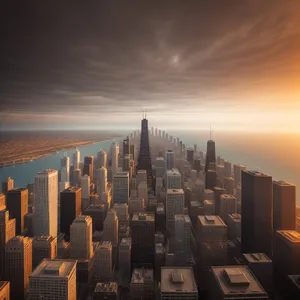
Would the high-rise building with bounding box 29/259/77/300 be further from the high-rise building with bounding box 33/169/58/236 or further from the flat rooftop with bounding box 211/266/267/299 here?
the high-rise building with bounding box 33/169/58/236

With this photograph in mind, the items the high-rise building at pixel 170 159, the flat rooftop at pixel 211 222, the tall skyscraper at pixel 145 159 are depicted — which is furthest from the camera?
the high-rise building at pixel 170 159

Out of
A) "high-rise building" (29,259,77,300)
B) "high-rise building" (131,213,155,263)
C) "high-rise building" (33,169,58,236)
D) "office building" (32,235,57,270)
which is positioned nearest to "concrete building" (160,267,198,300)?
"high-rise building" (29,259,77,300)

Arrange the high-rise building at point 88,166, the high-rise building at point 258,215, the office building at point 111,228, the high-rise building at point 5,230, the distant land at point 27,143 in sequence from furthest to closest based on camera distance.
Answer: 1. the high-rise building at point 88,166
2. the office building at point 111,228
3. the high-rise building at point 258,215
4. the high-rise building at point 5,230
5. the distant land at point 27,143

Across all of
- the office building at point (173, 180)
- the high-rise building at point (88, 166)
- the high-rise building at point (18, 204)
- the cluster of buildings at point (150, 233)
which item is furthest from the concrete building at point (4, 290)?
the high-rise building at point (88, 166)

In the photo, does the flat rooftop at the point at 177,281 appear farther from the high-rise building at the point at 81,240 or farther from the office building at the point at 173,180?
the office building at the point at 173,180

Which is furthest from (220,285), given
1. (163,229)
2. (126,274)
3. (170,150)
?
(170,150)

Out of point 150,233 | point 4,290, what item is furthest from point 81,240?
point 4,290

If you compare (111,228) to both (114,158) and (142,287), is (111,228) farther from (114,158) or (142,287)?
(114,158)
